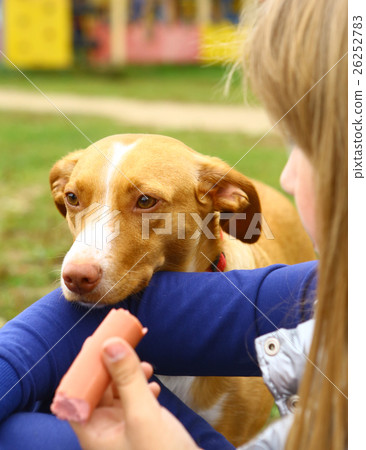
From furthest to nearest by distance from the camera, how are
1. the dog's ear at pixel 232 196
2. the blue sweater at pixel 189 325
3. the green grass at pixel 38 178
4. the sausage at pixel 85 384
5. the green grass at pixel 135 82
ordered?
the green grass at pixel 135 82 → the green grass at pixel 38 178 → the dog's ear at pixel 232 196 → the blue sweater at pixel 189 325 → the sausage at pixel 85 384

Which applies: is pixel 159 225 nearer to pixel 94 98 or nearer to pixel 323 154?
pixel 323 154

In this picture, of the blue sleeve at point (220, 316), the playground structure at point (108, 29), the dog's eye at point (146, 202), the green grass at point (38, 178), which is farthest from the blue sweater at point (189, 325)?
the playground structure at point (108, 29)

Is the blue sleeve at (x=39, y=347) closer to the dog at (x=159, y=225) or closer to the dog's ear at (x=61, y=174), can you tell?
the dog at (x=159, y=225)

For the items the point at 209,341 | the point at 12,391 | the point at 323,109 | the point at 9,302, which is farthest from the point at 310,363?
the point at 9,302

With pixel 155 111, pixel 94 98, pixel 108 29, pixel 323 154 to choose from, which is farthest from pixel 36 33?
pixel 323 154

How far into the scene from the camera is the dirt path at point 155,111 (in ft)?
30.5

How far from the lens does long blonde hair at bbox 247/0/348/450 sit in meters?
1.36

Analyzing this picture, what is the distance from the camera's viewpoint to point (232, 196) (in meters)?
2.62

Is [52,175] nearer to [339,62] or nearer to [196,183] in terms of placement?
[196,183]

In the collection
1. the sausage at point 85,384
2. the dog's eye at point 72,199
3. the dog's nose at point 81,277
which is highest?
the dog's eye at point 72,199

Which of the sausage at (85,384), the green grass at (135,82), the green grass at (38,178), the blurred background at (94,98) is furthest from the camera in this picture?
the green grass at (135,82)

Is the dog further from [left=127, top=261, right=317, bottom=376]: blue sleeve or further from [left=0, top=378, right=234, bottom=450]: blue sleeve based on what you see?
[left=0, top=378, right=234, bottom=450]: blue sleeve

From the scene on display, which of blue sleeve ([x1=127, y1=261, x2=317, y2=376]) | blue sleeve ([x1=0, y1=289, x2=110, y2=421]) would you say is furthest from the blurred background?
blue sleeve ([x1=0, y1=289, x2=110, y2=421])

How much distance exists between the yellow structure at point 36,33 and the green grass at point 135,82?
0.95 meters
